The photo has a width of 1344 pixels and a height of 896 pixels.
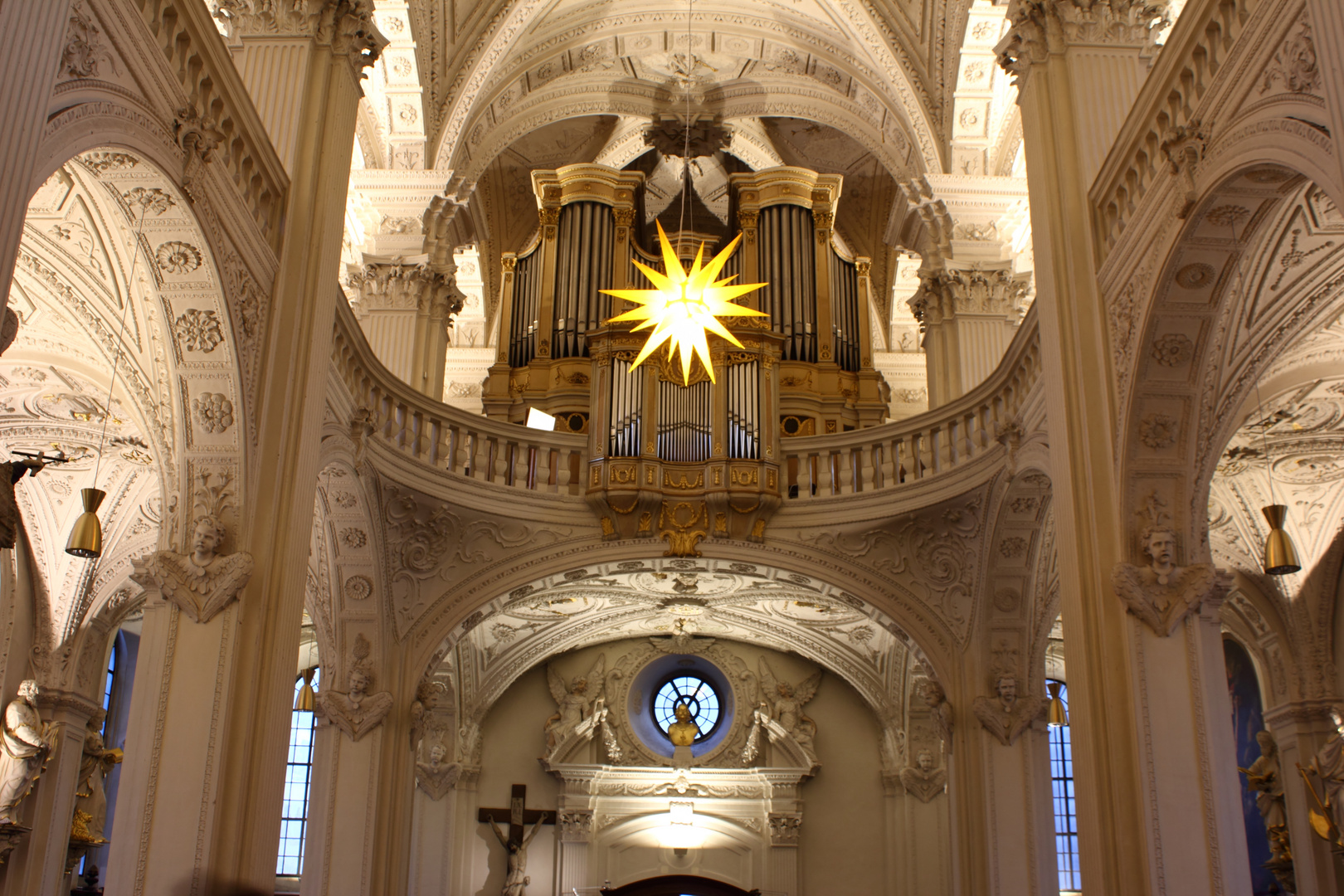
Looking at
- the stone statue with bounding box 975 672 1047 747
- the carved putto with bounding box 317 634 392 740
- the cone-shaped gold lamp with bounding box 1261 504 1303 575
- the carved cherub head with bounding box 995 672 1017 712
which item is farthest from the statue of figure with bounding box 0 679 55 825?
the cone-shaped gold lamp with bounding box 1261 504 1303 575

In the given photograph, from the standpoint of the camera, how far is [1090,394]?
961cm

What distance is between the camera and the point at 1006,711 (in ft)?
45.5

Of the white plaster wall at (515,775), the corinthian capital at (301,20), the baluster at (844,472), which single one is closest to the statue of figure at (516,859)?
the white plaster wall at (515,775)

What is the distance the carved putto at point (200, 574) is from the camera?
8.90 metres

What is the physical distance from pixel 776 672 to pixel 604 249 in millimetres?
6606

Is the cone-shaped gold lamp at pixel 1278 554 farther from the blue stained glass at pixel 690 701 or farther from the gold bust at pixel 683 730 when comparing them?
the blue stained glass at pixel 690 701

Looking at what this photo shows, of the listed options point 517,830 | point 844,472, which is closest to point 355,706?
point 517,830

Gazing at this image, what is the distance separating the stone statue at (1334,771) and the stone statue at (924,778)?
6014 mm

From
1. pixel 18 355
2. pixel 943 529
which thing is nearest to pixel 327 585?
pixel 18 355

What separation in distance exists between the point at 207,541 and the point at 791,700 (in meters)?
11.4

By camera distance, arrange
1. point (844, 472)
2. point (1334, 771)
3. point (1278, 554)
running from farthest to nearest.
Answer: point (844, 472)
point (1334, 771)
point (1278, 554)

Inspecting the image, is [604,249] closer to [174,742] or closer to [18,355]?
[18,355]

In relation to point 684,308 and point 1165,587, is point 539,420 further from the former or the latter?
point 1165,587

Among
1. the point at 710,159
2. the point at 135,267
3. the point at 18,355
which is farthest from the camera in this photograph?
the point at 710,159
